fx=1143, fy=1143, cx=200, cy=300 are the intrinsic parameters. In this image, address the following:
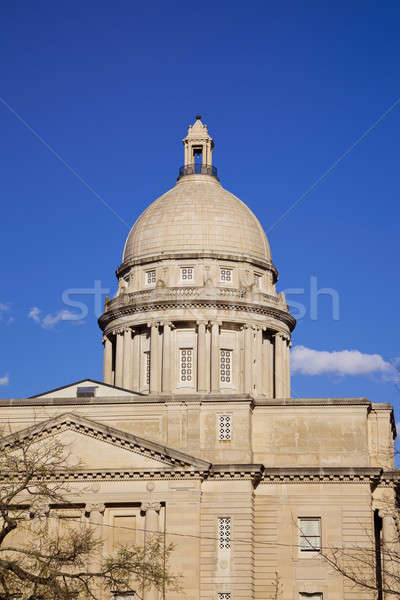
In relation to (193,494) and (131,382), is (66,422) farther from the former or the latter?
(131,382)

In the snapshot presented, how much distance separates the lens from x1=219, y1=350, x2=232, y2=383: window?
73875mm

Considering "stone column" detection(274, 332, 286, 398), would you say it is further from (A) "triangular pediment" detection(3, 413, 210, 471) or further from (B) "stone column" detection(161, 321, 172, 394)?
(A) "triangular pediment" detection(3, 413, 210, 471)

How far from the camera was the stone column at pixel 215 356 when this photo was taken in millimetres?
72438

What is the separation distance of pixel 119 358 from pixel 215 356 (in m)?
6.66

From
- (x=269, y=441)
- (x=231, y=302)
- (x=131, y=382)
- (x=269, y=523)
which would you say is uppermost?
(x=231, y=302)

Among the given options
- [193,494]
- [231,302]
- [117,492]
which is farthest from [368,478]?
[231,302]

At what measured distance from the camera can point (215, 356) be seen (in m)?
73.1

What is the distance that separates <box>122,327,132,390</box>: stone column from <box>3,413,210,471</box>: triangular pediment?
16598 millimetres

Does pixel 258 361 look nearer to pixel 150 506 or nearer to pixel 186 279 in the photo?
pixel 186 279

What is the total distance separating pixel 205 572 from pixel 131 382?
70.0 feet

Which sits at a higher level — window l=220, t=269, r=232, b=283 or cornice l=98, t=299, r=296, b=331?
window l=220, t=269, r=232, b=283

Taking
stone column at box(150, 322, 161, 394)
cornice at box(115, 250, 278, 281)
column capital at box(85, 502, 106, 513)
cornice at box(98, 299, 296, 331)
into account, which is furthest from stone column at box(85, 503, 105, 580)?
cornice at box(115, 250, 278, 281)

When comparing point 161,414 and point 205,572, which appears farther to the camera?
point 161,414

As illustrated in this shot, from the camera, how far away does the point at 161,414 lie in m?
58.6
